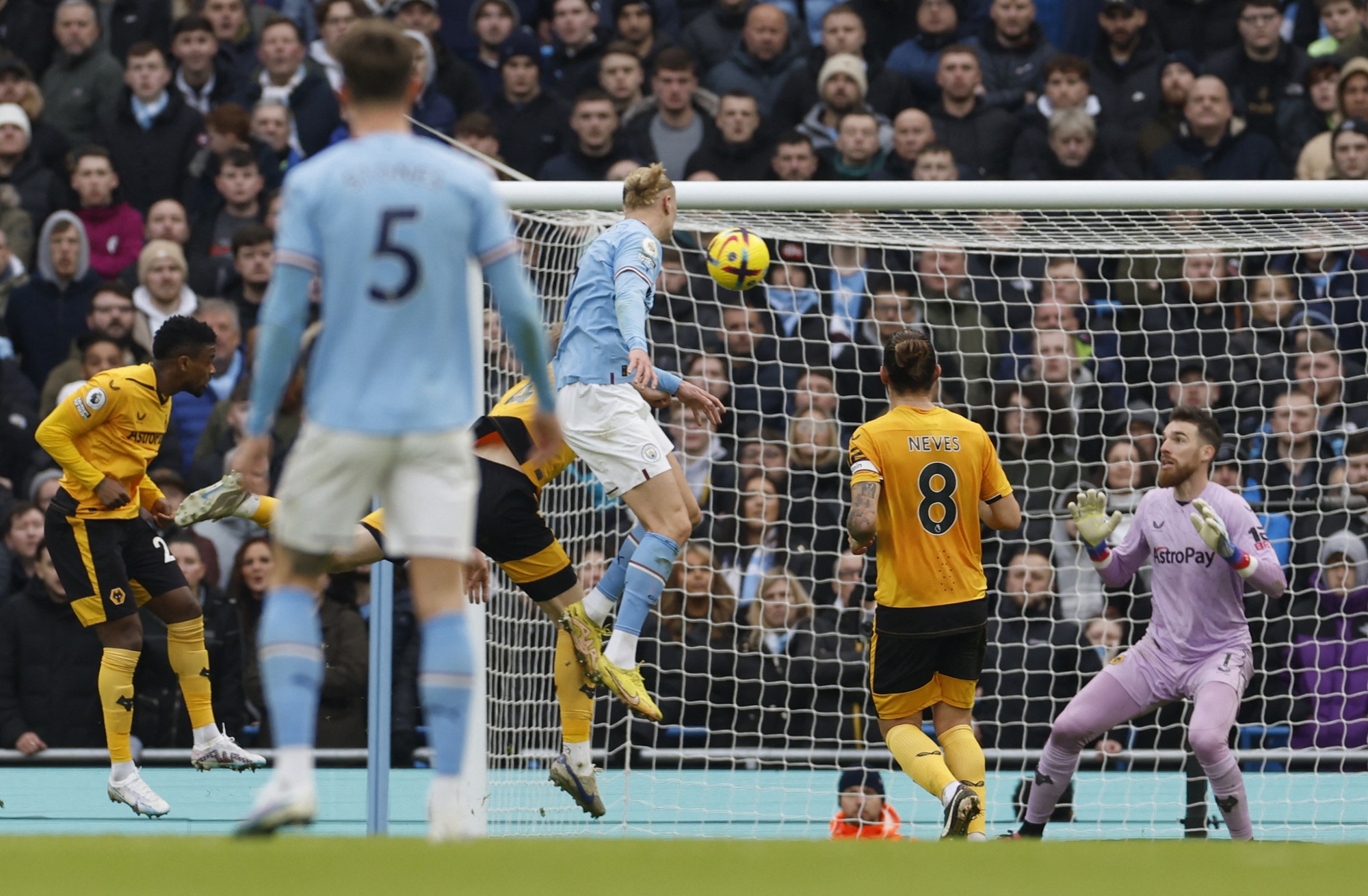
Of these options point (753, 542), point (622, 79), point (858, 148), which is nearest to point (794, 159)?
point (858, 148)

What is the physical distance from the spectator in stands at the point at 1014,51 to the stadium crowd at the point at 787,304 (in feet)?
0.10

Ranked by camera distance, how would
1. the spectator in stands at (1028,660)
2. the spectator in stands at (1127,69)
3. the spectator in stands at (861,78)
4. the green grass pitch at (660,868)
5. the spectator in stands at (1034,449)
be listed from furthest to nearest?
the spectator in stands at (861,78) → the spectator in stands at (1127,69) → the spectator in stands at (1034,449) → the spectator in stands at (1028,660) → the green grass pitch at (660,868)

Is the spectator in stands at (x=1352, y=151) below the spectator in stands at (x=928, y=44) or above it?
below

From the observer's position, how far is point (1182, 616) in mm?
7746

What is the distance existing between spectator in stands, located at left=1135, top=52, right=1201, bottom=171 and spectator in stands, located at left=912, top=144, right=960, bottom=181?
157cm

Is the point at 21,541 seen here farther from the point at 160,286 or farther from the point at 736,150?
the point at 736,150

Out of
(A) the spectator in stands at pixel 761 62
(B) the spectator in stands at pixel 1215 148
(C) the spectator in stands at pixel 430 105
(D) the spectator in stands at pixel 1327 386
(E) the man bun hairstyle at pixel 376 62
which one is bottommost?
(D) the spectator in stands at pixel 1327 386

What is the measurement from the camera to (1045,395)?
33.0 feet

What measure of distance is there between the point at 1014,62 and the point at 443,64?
4.26 m

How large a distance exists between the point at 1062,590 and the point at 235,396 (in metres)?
5.19

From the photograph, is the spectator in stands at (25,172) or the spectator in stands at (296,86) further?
the spectator in stands at (296,86)

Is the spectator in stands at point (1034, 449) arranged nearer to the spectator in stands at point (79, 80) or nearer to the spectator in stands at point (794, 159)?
the spectator in stands at point (794, 159)

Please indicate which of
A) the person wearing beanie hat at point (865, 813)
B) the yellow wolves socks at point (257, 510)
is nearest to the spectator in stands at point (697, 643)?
the person wearing beanie hat at point (865, 813)

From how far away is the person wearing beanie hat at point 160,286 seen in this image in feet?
36.9
